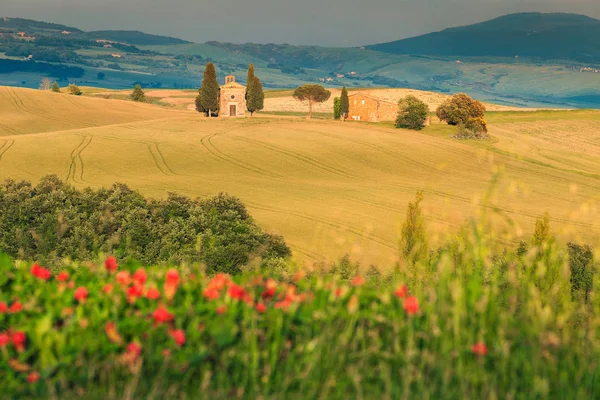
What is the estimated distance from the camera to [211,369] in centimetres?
637

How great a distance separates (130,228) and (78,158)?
39.0m

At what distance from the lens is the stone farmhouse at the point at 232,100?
129250 millimetres

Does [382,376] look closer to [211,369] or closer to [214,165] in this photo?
[211,369]

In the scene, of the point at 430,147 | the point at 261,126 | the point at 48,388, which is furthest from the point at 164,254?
the point at 261,126

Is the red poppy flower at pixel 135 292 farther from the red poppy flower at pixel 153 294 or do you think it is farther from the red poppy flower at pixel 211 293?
the red poppy flower at pixel 211 293

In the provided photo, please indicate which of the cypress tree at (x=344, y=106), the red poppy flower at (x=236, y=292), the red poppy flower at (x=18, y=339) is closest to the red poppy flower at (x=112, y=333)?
the red poppy flower at (x=18, y=339)

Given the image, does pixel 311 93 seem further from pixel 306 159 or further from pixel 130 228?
pixel 130 228

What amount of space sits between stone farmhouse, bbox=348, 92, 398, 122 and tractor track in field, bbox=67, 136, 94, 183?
57.7 meters

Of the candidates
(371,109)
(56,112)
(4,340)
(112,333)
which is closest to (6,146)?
(56,112)

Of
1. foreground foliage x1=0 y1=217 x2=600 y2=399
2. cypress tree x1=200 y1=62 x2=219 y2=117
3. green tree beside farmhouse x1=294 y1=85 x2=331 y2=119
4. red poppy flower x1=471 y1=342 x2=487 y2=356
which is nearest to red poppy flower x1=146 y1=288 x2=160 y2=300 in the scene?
foreground foliage x1=0 y1=217 x2=600 y2=399

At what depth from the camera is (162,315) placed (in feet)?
20.7

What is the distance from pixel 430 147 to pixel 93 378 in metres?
92.9

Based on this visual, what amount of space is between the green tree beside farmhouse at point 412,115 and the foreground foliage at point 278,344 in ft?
379

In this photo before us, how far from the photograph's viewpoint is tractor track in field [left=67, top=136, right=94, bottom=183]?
233ft
